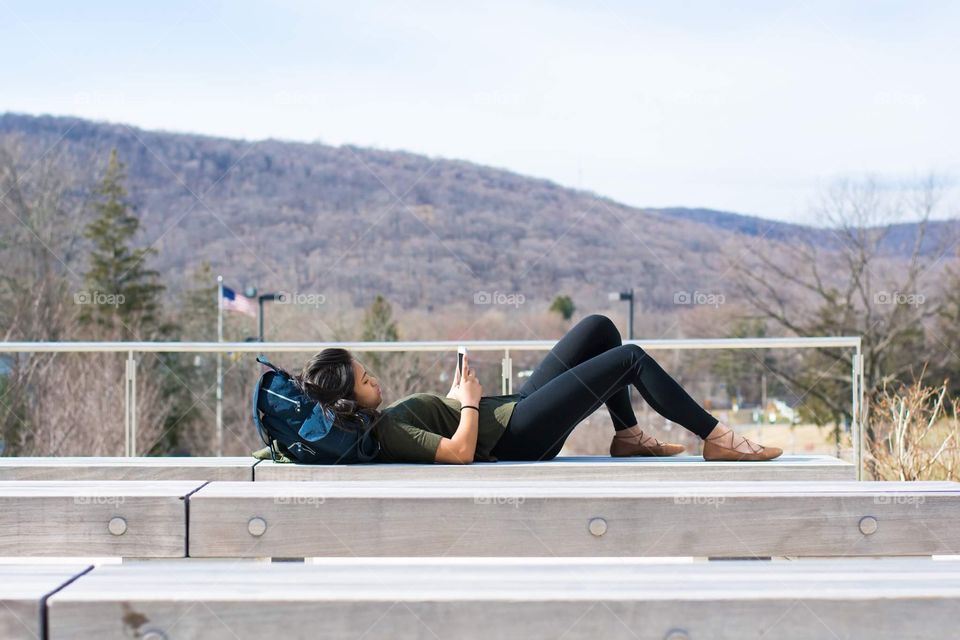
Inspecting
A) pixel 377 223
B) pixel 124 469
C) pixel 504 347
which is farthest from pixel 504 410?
pixel 377 223

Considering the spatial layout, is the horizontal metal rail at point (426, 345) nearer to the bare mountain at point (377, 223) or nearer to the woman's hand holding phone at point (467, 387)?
the woman's hand holding phone at point (467, 387)

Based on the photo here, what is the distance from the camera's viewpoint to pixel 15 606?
1.09 metres

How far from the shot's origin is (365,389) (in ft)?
8.89

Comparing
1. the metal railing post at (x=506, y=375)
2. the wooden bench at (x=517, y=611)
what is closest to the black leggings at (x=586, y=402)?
the metal railing post at (x=506, y=375)

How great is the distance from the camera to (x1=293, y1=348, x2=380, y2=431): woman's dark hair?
2.60 metres

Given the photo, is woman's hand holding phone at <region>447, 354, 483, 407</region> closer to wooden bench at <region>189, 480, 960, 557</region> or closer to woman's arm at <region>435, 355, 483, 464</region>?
woman's arm at <region>435, 355, 483, 464</region>

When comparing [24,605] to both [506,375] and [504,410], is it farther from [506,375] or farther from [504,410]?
[506,375]

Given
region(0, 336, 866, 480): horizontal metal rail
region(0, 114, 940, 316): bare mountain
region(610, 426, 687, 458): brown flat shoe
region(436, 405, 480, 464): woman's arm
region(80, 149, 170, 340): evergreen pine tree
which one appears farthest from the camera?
region(0, 114, 940, 316): bare mountain

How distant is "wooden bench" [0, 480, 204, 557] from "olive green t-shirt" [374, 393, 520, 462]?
831 millimetres

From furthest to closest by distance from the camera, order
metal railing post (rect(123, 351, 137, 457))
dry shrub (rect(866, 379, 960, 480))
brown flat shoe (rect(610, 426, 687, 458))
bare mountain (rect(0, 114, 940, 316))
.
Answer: bare mountain (rect(0, 114, 940, 316)), dry shrub (rect(866, 379, 960, 480)), metal railing post (rect(123, 351, 137, 457)), brown flat shoe (rect(610, 426, 687, 458))

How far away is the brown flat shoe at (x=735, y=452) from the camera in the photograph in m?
2.69

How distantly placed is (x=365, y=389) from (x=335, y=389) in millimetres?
102

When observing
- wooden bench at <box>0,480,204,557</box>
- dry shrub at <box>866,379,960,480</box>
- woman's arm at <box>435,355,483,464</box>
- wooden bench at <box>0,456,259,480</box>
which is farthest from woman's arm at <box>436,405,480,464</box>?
dry shrub at <box>866,379,960,480</box>

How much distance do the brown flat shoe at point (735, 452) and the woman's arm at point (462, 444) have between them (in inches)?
25.7
